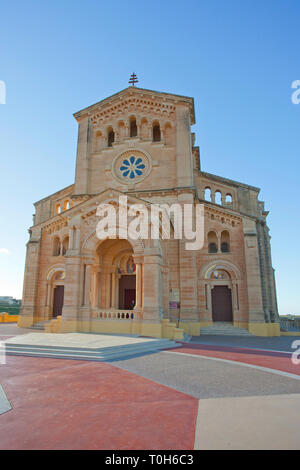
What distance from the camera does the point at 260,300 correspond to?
23.1 m

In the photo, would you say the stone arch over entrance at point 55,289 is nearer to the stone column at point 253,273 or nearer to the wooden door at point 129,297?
the wooden door at point 129,297

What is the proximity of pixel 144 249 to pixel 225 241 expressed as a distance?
34.3ft

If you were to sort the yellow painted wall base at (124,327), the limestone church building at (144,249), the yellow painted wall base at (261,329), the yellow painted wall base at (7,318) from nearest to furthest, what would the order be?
1. the yellow painted wall base at (124,327)
2. the limestone church building at (144,249)
3. the yellow painted wall base at (261,329)
4. the yellow painted wall base at (7,318)

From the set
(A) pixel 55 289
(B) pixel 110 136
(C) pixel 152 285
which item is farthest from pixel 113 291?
(B) pixel 110 136

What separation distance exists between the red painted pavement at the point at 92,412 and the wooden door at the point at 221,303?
1739 centimetres

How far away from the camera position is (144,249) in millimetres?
18859

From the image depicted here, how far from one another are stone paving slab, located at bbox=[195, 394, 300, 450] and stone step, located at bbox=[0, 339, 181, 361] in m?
6.35

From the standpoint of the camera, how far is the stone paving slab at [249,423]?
14.6 ft

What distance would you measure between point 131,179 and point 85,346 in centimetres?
1815

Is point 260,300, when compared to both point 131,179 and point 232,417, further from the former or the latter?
point 232,417

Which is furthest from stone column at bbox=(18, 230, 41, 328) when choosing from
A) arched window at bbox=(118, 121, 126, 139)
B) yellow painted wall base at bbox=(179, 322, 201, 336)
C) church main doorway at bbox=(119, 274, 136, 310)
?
yellow painted wall base at bbox=(179, 322, 201, 336)

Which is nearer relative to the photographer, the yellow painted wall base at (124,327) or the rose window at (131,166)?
the yellow painted wall base at (124,327)

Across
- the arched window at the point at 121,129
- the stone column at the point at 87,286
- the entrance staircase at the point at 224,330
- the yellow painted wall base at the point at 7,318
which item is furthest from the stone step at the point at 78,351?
the yellow painted wall base at the point at 7,318

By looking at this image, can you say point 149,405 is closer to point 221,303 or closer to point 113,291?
point 113,291
